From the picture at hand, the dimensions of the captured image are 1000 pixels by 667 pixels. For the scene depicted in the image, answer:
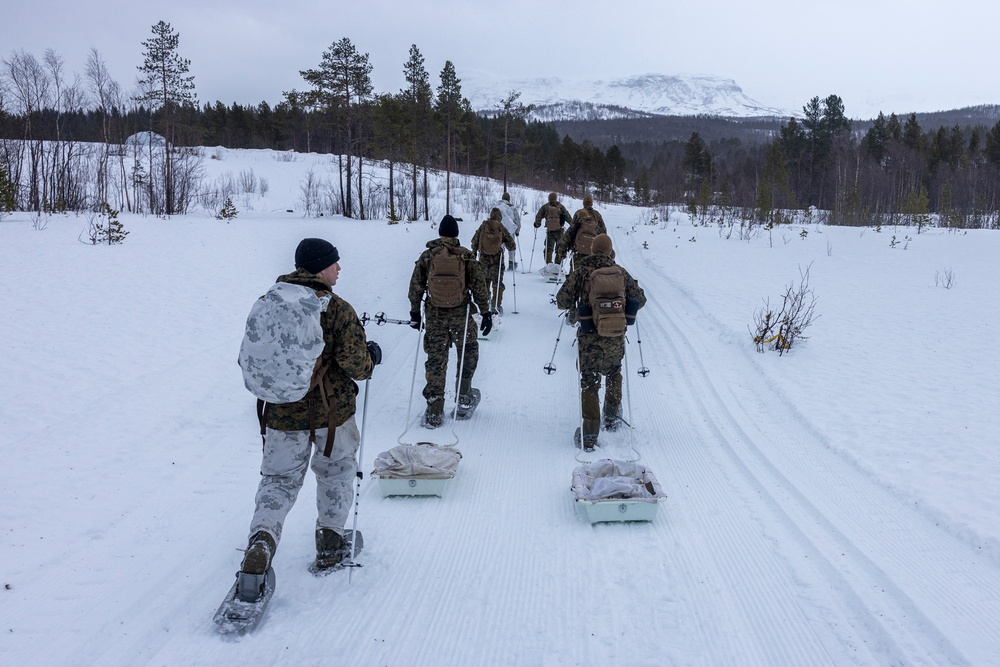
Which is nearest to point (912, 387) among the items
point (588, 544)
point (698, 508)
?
point (698, 508)

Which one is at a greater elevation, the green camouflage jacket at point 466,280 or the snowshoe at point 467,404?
the green camouflage jacket at point 466,280

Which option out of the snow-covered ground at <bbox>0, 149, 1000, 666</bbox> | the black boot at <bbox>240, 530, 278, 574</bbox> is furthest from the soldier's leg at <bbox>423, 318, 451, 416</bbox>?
the black boot at <bbox>240, 530, 278, 574</bbox>

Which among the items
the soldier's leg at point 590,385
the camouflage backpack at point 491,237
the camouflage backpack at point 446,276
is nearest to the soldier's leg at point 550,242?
the camouflage backpack at point 491,237

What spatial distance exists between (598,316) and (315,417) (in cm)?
320

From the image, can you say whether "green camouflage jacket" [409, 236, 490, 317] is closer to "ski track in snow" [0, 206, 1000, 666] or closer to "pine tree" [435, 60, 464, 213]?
"ski track in snow" [0, 206, 1000, 666]

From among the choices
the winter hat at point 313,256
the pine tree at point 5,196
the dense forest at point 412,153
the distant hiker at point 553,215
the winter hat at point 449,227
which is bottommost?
the winter hat at point 313,256

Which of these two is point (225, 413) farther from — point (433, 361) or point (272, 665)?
point (272, 665)

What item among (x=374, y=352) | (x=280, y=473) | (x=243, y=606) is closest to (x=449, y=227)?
(x=374, y=352)

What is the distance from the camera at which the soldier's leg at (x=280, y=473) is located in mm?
3549

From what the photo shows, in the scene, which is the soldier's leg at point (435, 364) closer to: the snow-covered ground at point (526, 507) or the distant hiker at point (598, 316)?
the snow-covered ground at point (526, 507)

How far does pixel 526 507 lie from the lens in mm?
4977

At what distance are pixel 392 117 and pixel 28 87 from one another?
16990 mm

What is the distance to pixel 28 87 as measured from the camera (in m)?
25.1

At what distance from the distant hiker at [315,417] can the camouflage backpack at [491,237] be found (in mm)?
7446
